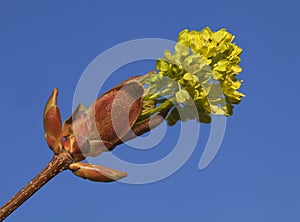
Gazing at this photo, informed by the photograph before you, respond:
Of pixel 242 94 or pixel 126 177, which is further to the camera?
pixel 242 94

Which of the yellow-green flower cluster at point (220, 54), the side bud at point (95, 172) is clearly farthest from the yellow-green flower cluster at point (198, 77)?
the side bud at point (95, 172)

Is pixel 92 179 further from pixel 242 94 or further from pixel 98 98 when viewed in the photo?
pixel 242 94

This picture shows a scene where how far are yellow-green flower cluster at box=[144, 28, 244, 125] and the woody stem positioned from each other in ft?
0.60

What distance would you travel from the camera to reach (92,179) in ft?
2.40

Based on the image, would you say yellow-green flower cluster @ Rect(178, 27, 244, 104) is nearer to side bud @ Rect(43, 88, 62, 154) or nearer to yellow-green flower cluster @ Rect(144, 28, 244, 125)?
yellow-green flower cluster @ Rect(144, 28, 244, 125)

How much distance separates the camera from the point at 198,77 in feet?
2.66

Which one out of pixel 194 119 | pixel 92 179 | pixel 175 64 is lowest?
pixel 92 179

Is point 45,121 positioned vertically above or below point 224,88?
below

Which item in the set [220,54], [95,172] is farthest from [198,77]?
[95,172]

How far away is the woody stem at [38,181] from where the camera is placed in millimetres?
625

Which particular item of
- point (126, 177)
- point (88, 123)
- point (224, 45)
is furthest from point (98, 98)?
point (224, 45)

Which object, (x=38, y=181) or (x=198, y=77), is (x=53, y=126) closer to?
(x=38, y=181)

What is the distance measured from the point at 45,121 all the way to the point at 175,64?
26 centimetres

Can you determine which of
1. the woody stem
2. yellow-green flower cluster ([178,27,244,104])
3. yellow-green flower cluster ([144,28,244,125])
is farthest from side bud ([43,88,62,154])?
yellow-green flower cluster ([178,27,244,104])
